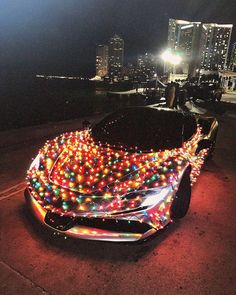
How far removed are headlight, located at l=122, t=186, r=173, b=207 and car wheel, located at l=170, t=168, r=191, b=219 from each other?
1.62 feet

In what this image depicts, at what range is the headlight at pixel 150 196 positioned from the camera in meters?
3.09

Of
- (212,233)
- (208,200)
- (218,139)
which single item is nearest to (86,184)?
(212,233)

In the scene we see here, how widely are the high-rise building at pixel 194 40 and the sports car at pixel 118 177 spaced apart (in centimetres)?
2226

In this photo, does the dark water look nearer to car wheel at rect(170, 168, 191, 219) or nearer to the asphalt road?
the asphalt road

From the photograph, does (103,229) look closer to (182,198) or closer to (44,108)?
(182,198)

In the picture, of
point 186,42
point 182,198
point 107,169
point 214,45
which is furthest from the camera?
point 214,45

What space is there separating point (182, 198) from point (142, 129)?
4.19 feet

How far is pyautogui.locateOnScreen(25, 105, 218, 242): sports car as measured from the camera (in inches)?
118

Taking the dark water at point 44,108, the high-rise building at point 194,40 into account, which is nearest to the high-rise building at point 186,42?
the high-rise building at point 194,40

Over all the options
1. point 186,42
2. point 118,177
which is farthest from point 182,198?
point 186,42

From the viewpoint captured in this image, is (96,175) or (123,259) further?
(96,175)

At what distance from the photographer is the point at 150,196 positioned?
314 cm

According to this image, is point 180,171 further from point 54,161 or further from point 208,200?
point 54,161

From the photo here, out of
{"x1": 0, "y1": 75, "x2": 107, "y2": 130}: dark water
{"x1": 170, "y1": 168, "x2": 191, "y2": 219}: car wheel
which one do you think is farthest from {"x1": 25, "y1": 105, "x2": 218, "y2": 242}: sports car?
{"x1": 0, "y1": 75, "x2": 107, "y2": 130}: dark water
